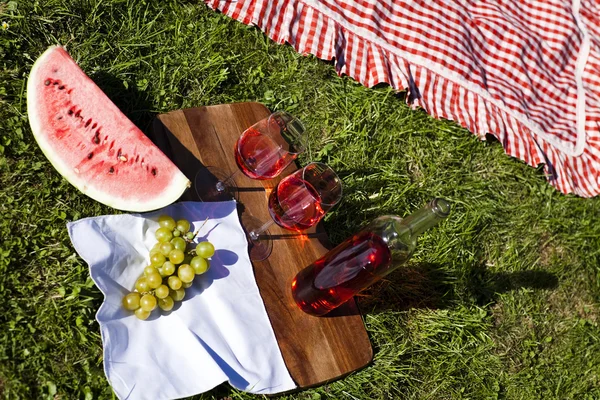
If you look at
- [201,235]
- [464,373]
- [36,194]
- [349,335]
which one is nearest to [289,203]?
[201,235]

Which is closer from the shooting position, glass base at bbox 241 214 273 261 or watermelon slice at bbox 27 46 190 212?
watermelon slice at bbox 27 46 190 212

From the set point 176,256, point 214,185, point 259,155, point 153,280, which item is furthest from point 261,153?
point 153,280

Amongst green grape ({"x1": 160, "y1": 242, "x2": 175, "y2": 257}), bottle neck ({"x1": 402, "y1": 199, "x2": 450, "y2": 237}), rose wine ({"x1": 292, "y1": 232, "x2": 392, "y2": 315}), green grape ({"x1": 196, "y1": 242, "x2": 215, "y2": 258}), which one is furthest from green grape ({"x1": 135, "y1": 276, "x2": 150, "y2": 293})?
bottle neck ({"x1": 402, "y1": 199, "x2": 450, "y2": 237})

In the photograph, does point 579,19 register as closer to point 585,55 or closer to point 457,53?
point 585,55

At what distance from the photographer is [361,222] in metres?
2.96

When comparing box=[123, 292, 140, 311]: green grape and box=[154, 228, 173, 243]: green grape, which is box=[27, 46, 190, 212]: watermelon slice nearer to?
box=[154, 228, 173, 243]: green grape

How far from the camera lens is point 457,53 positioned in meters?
3.51

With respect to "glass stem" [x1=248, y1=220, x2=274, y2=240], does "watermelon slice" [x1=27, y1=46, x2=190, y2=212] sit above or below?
above

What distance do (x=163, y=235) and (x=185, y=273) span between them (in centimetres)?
17

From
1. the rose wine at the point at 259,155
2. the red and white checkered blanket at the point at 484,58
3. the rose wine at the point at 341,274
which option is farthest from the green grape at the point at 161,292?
the red and white checkered blanket at the point at 484,58

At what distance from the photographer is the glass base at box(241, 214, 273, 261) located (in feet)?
8.17

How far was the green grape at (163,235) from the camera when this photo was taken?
227cm

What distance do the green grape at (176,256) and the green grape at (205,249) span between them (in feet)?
0.24

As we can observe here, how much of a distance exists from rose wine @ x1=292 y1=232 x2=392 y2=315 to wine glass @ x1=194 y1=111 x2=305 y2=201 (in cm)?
43
